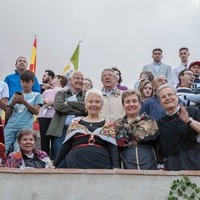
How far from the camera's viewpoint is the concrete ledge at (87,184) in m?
5.30

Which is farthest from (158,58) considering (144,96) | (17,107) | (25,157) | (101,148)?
(101,148)

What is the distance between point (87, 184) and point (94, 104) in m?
1.02

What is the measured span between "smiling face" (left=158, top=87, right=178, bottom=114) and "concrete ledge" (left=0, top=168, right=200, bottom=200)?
0.83 metres

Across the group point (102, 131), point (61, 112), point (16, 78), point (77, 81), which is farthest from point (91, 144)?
point (16, 78)

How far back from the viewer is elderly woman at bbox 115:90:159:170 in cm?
569

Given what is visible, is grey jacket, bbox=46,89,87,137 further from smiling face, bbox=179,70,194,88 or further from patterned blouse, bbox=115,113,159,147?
patterned blouse, bbox=115,113,159,147

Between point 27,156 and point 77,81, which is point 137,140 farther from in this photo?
point 77,81

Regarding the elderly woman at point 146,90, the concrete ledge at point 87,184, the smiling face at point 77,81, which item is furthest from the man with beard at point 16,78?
the concrete ledge at point 87,184

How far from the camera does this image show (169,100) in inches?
231

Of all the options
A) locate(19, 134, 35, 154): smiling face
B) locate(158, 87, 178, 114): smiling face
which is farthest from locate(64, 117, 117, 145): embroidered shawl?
locate(19, 134, 35, 154): smiling face

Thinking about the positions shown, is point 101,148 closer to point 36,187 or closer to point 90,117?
point 90,117

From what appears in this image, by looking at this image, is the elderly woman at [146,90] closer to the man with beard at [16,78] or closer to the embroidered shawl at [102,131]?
the embroidered shawl at [102,131]

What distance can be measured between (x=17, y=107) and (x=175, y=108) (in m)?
2.97

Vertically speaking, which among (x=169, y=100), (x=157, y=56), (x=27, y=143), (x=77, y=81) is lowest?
(x=27, y=143)
